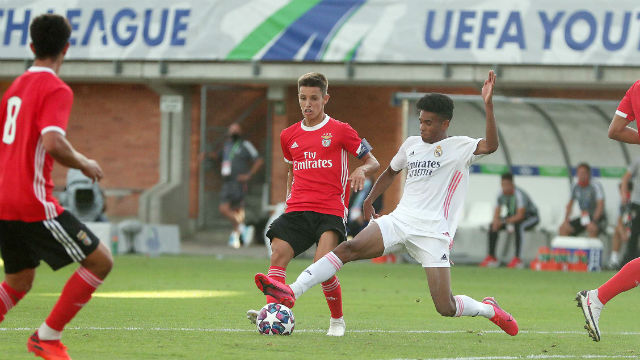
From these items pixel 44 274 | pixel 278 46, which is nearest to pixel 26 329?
pixel 44 274

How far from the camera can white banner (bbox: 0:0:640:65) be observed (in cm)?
2102

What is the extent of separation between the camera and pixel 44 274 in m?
16.9

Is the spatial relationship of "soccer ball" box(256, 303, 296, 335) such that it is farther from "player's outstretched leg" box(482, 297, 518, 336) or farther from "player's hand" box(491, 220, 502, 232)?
"player's hand" box(491, 220, 502, 232)

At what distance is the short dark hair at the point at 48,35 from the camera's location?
655 cm

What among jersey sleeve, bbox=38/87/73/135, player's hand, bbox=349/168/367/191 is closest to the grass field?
player's hand, bbox=349/168/367/191

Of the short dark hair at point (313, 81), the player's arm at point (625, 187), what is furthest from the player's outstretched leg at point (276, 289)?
the player's arm at point (625, 187)

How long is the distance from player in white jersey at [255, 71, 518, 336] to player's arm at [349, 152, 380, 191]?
28 centimetres

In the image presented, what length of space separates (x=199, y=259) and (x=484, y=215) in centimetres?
494

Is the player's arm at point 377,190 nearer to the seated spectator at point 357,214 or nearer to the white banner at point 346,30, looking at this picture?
the seated spectator at point 357,214

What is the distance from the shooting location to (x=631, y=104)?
28.4 feet

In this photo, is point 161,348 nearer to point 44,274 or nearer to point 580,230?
point 44,274

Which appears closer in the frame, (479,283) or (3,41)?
(479,283)

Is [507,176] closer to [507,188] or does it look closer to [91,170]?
[507,188]

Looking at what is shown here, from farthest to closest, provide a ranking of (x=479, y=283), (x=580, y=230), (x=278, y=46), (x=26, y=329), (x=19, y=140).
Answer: (x=278, y=46) < (x=580, y=230) < (x=479, y=283) < (x=26, y=329) < (x=19, y=140)
